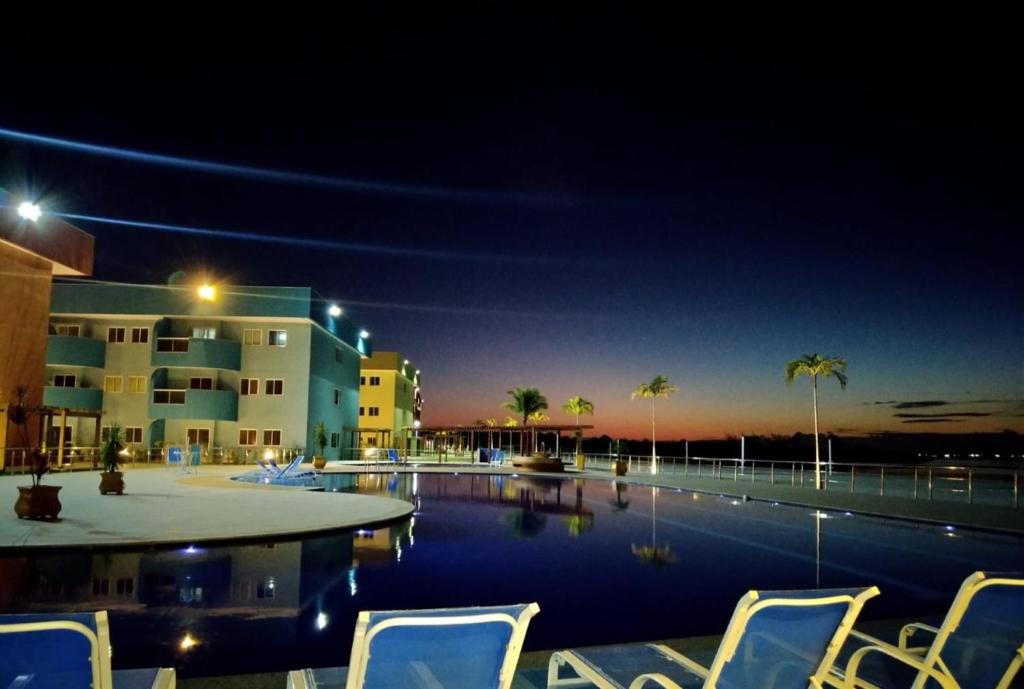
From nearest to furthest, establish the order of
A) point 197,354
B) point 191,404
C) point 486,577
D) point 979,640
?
1. point 979,640
2. point 486,577
3. point 191,404
4. point 197,354

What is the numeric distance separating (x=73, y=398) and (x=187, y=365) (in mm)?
6018

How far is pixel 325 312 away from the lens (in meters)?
44.8

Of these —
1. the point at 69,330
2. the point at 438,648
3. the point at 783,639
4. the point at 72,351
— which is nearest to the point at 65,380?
the point at 72,351

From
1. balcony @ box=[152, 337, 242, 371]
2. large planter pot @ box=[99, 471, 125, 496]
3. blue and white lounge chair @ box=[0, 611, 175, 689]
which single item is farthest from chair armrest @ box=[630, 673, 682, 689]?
balcony @ box=[152, 337, 242, 371]

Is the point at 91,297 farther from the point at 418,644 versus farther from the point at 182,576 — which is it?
the point at 418,644

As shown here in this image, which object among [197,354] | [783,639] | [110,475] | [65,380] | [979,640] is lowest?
[110,475]

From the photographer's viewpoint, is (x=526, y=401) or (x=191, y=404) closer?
(x=191, y=404)

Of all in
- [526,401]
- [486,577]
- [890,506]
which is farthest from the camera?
[526,401]

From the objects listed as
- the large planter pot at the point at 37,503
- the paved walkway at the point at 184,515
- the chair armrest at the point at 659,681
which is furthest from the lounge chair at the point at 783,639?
the large planter pot at the point at 37,503

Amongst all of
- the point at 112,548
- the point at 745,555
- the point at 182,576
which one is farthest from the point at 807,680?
the point at 112,548

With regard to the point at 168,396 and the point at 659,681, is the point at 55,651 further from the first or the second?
the point at 168,396

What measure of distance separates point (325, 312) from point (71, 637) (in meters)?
43.7

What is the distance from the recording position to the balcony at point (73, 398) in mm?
37875

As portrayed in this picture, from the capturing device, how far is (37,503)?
1312 cm
